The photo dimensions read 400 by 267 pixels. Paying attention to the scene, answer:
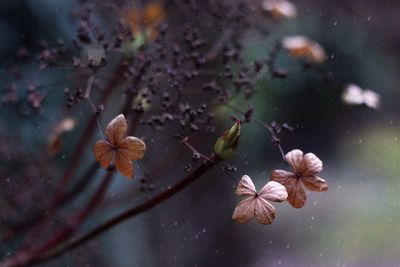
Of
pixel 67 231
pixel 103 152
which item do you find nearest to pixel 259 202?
pixel 103 152

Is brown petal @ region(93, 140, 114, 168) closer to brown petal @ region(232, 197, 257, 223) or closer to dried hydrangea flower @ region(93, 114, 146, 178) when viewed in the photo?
dried hydrangea flower @ region(93, 114, 146, 178)

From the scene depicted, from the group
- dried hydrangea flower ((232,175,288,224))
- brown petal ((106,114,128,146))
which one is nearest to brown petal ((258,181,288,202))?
dried hydrangea flower ((232,175,288,224))

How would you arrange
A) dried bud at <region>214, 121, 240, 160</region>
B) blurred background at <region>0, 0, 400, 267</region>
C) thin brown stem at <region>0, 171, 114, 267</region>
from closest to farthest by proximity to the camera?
dried bud at <region>214, 121, 240, 160</region>, thin brown stem at <region>0, 171, 114, 267</region>, blurred background at <region>0, 0, 400, 267</region>

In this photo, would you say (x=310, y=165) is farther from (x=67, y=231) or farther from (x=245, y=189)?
(x=67, y=231)

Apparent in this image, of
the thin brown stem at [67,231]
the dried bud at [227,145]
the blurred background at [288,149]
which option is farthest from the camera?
the blurred background at [288,149]

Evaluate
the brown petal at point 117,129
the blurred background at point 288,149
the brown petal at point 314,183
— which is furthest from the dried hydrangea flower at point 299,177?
the blurred background at point 288,149

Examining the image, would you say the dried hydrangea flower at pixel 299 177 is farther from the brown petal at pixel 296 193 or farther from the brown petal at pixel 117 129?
the brown petal at pixel 117 129
